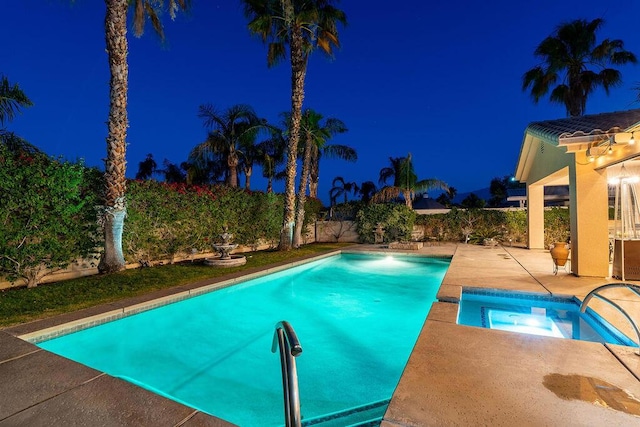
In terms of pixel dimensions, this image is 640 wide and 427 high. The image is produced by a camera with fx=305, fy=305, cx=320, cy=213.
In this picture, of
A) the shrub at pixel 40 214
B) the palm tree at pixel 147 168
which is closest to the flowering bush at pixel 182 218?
the shrub at pixel 40 214

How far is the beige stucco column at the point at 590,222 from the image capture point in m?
6.78

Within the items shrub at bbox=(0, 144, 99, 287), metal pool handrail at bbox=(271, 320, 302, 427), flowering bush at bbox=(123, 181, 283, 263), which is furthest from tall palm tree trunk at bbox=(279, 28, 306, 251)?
metal pool handrail at bbox=(271, 320, 302, 427)

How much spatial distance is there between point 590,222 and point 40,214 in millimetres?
12220

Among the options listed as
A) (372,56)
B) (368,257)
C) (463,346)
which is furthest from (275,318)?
(372,56)

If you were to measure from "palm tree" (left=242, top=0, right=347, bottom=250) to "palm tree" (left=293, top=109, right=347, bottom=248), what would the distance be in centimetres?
121

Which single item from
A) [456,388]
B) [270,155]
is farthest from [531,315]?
[270,155]

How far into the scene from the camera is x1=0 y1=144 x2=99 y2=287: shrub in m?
6.34

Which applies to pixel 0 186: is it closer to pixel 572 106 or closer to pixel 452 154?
pixel 572 106

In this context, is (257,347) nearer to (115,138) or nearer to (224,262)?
(224,262)

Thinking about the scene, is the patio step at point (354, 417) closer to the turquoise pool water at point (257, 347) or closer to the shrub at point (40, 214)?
the turquoise pool water at point (257, 347)

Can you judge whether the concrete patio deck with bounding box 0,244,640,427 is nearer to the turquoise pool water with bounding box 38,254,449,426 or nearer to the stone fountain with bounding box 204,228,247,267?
the turquoise pool water with bounding box 38,254,449,426

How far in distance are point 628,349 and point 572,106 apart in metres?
19.5

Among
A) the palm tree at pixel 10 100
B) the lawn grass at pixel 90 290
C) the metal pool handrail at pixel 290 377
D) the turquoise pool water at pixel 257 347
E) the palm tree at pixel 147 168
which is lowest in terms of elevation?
the turquoise pool water at pixel 257 347

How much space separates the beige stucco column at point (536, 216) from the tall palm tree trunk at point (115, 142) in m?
14.9
